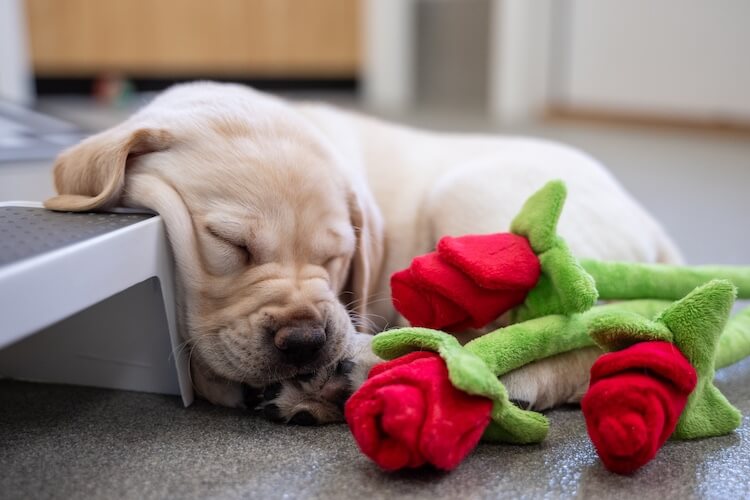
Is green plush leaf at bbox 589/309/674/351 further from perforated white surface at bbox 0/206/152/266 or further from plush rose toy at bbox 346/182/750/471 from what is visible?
perforated white surface at bbox 0/206/152/266

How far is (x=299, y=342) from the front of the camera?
1.27 m

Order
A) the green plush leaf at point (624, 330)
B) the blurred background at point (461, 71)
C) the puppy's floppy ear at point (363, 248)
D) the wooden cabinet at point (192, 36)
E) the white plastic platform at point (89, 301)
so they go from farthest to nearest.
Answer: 1. the wooden cabinet at point (192, 36)
2. the blurred background at point (461, 71)
3. the puppy's floppy ear at point (363, 248)
4. the green plush leaf at point (624, 330)
5. the white plastic platform at point (89, 301)

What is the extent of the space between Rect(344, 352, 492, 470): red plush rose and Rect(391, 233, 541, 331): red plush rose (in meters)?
0.21

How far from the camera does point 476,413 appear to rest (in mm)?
1041

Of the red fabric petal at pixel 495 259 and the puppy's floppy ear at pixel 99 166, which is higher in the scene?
the puppy's floppy ear at pixel 99 166

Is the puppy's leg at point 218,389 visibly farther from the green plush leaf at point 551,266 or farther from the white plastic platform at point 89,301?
the green plush leaf at point 551,266

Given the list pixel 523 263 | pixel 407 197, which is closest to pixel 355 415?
pixel 523 263

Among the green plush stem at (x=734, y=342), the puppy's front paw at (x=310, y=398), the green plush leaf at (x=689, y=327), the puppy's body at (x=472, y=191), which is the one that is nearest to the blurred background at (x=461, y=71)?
the puppy's body at (x=472, y=191)

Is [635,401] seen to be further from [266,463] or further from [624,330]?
[266,463]

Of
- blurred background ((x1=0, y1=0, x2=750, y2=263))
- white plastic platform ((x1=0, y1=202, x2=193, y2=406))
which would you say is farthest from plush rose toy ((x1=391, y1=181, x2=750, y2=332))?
blurred background ((x1=0, y1=0, x2=750, y2=263))

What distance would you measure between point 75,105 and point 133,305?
4.82 m

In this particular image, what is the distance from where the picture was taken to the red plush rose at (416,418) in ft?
3.31

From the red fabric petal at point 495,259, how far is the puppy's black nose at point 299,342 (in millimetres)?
225

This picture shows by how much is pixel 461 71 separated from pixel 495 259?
20.6 ft
